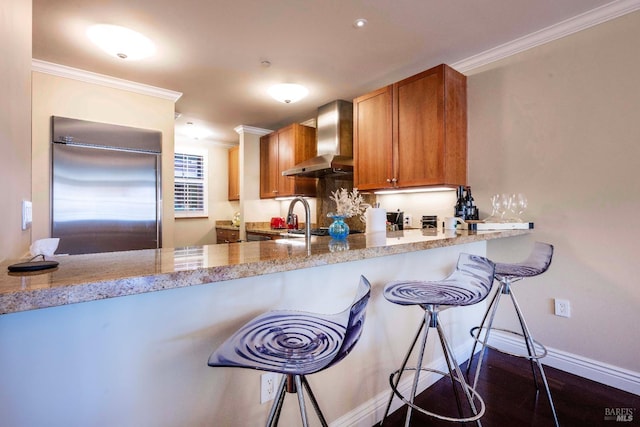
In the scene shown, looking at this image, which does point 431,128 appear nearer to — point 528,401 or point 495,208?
point 495,208

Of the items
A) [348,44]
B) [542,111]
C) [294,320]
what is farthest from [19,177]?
[542,111]

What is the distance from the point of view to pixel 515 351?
2445 millimetres

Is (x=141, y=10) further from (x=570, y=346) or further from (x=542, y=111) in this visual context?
(x=570, y=346)

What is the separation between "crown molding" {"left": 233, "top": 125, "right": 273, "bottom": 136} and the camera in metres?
4.62

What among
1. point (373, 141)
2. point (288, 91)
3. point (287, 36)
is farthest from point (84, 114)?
point (373, 141)

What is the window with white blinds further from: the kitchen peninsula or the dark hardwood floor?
the dark hardwood floor

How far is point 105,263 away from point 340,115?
311 centimetres

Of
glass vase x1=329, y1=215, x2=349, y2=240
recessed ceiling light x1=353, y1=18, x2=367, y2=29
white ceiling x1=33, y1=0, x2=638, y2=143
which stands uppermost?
white ceiling x1=33, y1=0, x2=638, y2=143

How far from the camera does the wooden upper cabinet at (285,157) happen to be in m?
4.15

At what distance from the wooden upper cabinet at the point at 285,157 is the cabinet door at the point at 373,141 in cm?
117

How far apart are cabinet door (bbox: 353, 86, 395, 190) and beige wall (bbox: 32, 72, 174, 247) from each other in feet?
6.74

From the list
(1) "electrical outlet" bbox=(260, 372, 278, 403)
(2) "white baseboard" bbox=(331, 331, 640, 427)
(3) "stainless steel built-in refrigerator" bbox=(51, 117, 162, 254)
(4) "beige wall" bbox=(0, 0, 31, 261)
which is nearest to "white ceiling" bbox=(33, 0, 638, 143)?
(3) "stainless steel built-in refrigerator" bbox=(51, 117, 162, 254)

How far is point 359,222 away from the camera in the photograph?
12.3ft

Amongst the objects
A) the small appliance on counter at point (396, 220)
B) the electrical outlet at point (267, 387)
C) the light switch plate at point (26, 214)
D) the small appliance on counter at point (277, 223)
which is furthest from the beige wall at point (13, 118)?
the small appliance on counter at point (277, 223)
